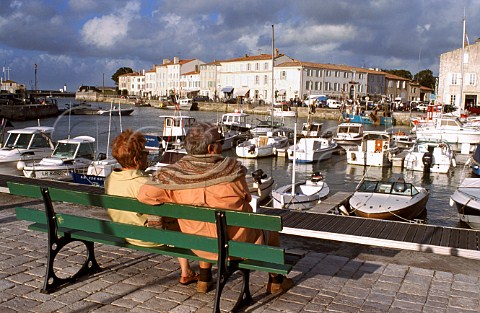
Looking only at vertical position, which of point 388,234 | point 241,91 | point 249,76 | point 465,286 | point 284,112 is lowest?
point 388,234

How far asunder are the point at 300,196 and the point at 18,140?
1272 cm

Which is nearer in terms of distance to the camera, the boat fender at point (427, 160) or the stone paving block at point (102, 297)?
the stone paving block at point (102, 297)

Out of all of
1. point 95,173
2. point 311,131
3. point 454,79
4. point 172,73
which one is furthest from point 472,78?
point 172,73

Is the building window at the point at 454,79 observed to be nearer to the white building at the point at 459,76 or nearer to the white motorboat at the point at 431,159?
the white building at the point at 459,76

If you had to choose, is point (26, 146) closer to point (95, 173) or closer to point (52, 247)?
point (95, 173)

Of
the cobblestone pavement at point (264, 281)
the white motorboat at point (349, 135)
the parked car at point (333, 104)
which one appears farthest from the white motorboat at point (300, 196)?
the parked car at point (333, 104)

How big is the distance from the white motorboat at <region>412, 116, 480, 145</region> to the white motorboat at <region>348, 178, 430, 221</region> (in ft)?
90.5

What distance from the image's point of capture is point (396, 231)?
27.3 ft

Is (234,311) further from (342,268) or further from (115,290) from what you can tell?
(342,268)

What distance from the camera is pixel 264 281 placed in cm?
537

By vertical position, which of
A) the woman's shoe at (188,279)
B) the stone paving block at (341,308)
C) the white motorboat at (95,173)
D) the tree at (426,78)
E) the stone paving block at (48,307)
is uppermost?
the tree at (426,78)

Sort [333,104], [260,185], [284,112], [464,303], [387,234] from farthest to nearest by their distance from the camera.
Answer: [333,104] < [284,112] < [260,185] < [387,234] < [464,303]

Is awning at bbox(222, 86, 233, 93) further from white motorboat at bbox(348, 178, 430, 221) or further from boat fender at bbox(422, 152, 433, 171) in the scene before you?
white motorboat at bbox(348, 178, 430, 221)

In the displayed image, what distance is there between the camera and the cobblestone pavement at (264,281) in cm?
473
